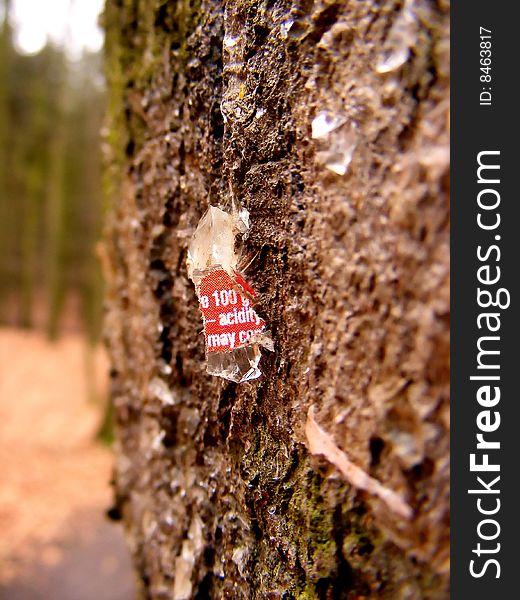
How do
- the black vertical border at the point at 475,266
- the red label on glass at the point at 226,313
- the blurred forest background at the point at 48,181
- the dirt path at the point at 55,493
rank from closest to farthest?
the black vertical border at the point at 475,266, the red label on glass at the point at 226,313, the dirt path at the point at 55,493, the blurred forest background at the point at 48,181

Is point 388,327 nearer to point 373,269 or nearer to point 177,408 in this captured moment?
point 373,269

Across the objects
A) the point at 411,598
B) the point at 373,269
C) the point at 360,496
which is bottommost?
the point at 411,598

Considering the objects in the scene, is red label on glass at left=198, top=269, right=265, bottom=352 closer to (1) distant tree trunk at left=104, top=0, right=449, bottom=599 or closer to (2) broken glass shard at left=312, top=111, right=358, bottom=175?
(1) distant tree trunk at left=104, top=0, right=449, bottom=599

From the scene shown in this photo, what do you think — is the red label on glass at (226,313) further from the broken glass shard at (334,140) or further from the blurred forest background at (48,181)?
the blurred forest background at (48,181)

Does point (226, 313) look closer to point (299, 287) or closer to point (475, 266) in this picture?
point (299, 287)

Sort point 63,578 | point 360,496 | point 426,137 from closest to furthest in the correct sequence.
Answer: point 426,137 → point 360,496 → point 63,578

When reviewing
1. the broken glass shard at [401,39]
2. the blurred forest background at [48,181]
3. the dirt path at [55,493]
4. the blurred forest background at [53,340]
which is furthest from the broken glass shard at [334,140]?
the blurred forest background at [48,181]

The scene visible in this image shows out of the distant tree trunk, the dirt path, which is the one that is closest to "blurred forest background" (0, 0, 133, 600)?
the dirt path

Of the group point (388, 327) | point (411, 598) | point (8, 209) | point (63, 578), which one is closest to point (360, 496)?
point (411, 598)
